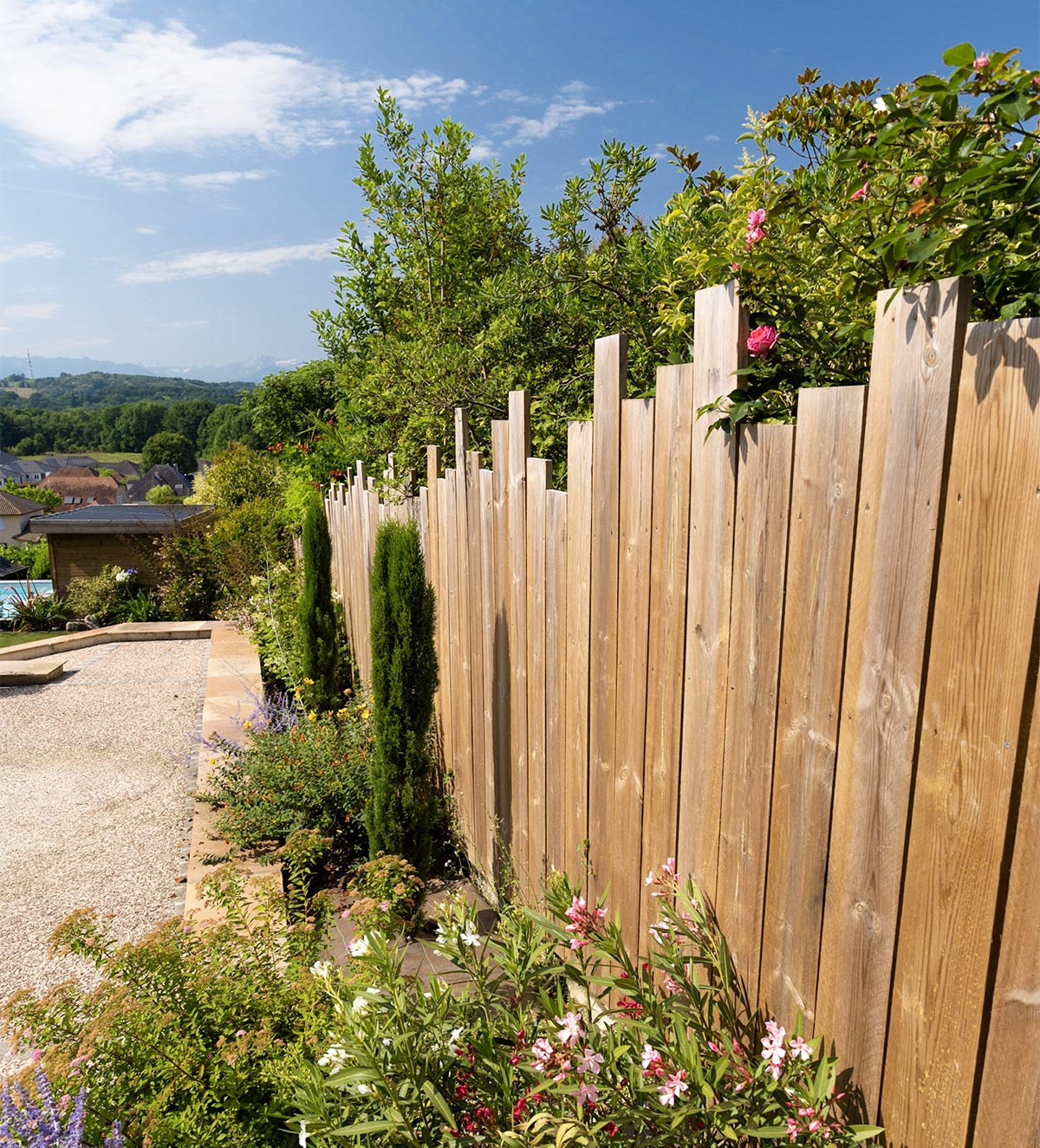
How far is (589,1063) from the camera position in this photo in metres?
1.57

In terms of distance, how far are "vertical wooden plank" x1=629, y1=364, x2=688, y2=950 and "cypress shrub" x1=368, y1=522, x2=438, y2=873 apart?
1.64 metres

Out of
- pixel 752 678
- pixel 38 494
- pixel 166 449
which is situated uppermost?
pixel 752 678

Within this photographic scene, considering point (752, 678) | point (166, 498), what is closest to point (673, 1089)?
point (752, 678)

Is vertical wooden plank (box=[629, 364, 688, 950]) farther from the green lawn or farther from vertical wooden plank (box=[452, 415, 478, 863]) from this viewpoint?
the green lawn

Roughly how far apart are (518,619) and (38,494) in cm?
10204

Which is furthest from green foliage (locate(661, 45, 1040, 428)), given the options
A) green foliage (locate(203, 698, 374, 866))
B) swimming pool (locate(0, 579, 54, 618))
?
swimming pool (locate(0, 579, 54, 618))

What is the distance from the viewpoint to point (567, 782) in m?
2.77

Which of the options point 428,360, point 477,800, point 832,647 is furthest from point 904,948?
point 428,360

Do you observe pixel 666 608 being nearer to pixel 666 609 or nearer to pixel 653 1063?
pixel 666 609

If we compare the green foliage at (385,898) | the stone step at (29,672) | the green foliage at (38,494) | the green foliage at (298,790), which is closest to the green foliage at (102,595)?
→ the stone step at (29,672)

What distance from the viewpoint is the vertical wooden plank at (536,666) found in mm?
2834

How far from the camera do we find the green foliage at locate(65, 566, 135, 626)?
37.7 feet

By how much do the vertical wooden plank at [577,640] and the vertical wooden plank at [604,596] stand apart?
0.04 m

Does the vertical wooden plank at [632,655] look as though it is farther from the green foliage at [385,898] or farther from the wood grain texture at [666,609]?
the green foliage at [385,898]
